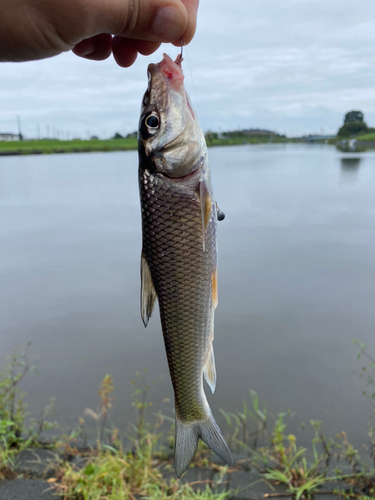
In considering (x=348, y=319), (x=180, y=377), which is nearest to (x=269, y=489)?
(x=180, y=377)

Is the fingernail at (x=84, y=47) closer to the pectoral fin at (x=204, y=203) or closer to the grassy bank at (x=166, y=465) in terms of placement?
the pectoral fin at (x=204, y=203)

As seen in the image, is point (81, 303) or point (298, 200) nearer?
point (81, 303)

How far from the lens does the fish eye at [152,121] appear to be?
156cm

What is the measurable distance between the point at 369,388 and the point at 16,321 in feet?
18.6

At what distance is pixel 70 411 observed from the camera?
4.63 m

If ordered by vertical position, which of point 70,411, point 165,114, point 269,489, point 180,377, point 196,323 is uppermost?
point 165,114

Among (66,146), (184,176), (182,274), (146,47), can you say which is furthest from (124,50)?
(66,146)

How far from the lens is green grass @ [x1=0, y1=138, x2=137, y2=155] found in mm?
47625

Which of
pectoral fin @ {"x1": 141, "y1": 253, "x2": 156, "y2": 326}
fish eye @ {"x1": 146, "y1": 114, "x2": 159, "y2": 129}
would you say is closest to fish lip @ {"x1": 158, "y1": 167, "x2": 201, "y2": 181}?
fish eye @ {"x1": 146, "y1": 114, "x2": 159, "y2": 129}

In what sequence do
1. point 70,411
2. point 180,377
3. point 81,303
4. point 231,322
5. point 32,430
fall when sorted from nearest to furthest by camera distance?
point 180,377, point 32,430, point 70,411, point 231,322, point 81,303

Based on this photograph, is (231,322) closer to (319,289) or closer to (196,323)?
(319,289)

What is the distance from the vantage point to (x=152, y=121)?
157cm

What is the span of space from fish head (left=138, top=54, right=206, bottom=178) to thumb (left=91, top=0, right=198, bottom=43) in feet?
0.35

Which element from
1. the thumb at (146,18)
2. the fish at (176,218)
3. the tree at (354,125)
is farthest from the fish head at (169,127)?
the tree at (354,125)
